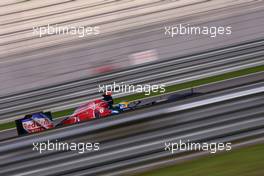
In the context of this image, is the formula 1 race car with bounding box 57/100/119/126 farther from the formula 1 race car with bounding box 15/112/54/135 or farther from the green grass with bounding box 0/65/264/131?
the green grass with bounding box 0/65/264/131

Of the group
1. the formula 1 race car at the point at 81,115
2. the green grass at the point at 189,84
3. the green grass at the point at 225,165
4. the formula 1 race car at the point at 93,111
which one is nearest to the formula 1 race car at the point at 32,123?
the formula 1 race car at the point at 81,115

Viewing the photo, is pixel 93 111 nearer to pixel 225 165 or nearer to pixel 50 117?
pixel 50 117

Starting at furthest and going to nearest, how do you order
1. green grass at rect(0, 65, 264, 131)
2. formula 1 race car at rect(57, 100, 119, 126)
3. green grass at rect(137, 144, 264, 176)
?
1. green grass at rect(0, 65, 264, 131)
2. formula 1 race car at rect(57, 100, 119, 126)
3. green grass at rect(137, 144, 264, 176)

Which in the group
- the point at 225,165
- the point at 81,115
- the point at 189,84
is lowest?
the point at 189,84

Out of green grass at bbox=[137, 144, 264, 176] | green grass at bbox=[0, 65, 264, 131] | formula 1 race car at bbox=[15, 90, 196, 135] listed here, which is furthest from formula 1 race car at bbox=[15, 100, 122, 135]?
green grass at bbox=[137, 144, 264, 176]

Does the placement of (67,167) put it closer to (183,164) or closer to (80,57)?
(183,164)

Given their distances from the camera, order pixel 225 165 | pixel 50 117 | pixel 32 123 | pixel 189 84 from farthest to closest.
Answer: pixel 189 84, pixel 50 117, pixel 32 123, pixel 225 165

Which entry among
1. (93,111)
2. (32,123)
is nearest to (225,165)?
(93,111)

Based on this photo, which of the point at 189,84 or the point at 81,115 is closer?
the point at 81,115

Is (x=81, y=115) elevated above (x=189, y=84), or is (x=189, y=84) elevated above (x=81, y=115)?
(x=81, y=115)
